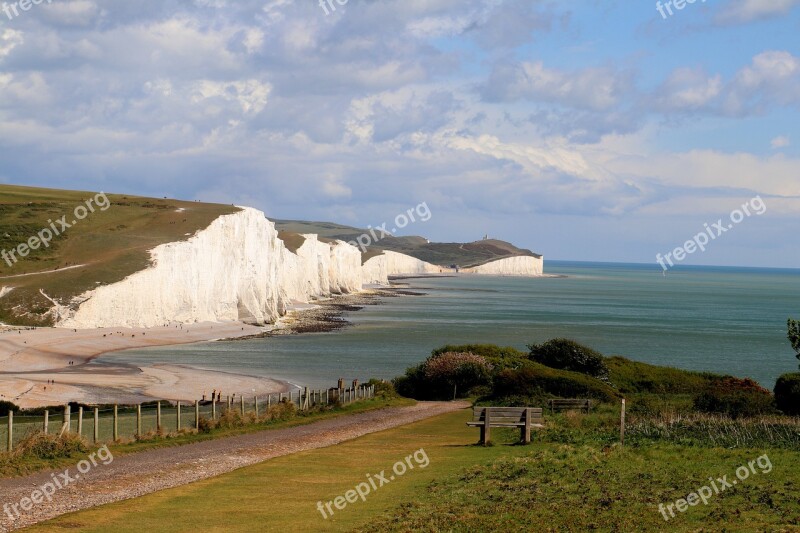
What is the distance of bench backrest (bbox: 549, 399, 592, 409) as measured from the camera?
1336 inches

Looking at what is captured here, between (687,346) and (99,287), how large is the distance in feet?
181

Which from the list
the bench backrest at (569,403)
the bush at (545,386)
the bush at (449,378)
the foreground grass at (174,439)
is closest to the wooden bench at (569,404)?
the bench backrest at (569,403)

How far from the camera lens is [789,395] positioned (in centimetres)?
3338

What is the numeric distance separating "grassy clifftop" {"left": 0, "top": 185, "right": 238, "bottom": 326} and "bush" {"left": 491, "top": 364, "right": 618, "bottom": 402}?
45.2 m

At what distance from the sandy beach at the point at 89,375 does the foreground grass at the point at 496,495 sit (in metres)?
24.2

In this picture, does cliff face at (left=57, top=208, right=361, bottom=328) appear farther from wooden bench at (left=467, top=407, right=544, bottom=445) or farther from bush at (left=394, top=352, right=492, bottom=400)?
wooden bench at (left=467, top=407, right=544, bottom=445)

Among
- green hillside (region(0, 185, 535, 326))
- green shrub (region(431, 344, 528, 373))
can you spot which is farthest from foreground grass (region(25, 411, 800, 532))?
green hillside (region(0, 185, 535, 326))

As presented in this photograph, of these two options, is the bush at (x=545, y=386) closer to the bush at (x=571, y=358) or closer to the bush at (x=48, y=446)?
the bush at (x=571, y=358)

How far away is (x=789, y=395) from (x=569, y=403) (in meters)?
8.23

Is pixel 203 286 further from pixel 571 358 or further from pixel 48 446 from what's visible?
pixel 48 446

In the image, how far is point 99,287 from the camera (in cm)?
7694

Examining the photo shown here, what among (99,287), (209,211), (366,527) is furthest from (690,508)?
(209,211)

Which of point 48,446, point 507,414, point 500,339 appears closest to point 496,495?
point 507,414

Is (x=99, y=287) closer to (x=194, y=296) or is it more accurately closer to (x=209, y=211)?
(x=194, y=296)
